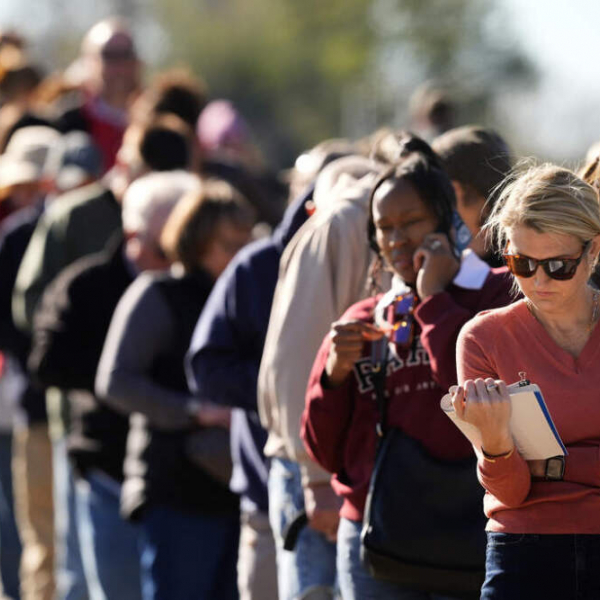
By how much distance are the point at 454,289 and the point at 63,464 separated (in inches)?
149

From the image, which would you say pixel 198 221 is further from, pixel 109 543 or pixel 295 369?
pixel 109 543

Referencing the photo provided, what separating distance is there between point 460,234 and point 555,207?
83 cm

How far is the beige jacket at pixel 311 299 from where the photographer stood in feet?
17.4

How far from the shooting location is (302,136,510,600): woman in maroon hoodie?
15.2 feet

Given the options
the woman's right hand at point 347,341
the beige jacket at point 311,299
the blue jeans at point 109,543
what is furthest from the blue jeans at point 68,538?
the woman's right hand at point 347,341

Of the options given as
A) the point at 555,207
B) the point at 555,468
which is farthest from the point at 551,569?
the point at 555,207

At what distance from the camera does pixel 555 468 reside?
4.00m

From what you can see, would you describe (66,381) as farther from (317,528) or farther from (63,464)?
(317,528)

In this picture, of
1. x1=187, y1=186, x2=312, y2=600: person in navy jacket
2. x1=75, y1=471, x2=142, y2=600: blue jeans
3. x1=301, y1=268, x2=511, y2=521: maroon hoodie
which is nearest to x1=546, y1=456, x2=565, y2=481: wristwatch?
x1=301, y1=268, x2=511, y2=521: maroon hoodie

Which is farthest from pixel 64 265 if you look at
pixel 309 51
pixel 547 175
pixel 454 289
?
pixel 309 51

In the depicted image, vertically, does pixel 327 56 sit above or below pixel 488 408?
above

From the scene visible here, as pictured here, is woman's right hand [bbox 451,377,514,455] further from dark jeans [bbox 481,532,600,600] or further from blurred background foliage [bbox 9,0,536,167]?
blurred background foliage [bbox 9,0,536,167]

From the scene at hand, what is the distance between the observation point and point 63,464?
318 inches

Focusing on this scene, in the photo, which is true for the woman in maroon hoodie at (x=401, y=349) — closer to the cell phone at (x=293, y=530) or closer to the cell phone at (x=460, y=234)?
the cell phone at (x=460, y=234)
